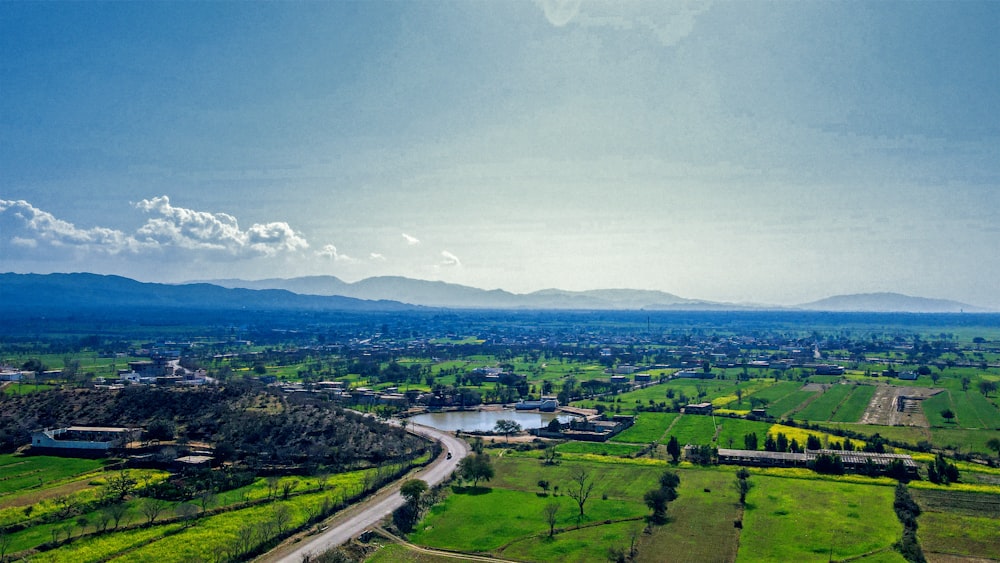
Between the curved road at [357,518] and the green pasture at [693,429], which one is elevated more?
the green pasture at [693,429]

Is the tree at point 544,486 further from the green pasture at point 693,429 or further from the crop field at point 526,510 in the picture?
the green pasture at point 693,429

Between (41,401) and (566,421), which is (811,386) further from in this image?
(41,401)

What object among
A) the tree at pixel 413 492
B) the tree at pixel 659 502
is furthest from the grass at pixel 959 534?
the tree at pixel 413 492

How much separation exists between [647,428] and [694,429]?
4.72m

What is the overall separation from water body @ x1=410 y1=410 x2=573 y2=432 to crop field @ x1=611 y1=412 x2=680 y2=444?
891cm

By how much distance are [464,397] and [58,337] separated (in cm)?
13478

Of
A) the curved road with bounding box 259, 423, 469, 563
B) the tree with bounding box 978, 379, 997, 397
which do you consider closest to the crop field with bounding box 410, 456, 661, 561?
the curved road with bounding box 259, 423, 469, 563

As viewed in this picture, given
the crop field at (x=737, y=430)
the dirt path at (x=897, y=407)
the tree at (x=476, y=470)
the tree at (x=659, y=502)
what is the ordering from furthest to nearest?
1. the dirt path at (x=897, y=407)
2. the crop field at (x=737, y=430)
3. the tree at (x=476, y=470)
4. the tree at (x=659, y=502)

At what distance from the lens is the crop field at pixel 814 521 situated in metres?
34.7

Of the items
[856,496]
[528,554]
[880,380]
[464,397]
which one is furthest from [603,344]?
[528,554]

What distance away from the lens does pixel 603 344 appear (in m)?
182

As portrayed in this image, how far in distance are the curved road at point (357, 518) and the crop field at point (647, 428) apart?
55.3 feet

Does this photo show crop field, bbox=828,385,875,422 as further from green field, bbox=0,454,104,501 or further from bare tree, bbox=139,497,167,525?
green field, bbox=0,454,104,501

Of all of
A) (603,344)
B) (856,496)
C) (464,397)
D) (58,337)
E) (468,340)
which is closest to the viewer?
(856,496)
